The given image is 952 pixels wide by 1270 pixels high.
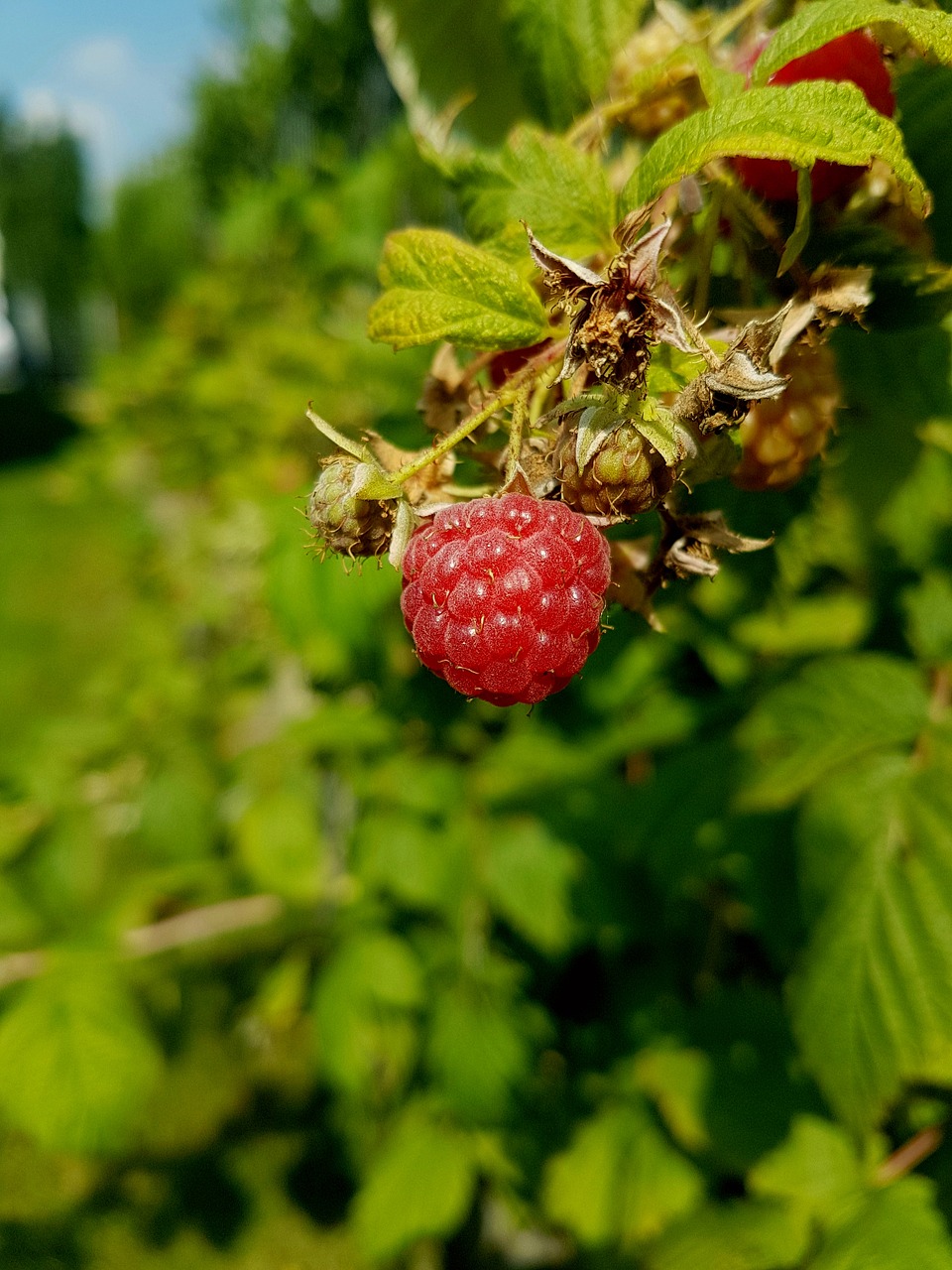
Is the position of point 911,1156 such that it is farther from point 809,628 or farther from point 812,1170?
point 809,628

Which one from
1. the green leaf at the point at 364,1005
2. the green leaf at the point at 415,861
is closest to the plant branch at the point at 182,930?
the green leaf at the point at 364,1005

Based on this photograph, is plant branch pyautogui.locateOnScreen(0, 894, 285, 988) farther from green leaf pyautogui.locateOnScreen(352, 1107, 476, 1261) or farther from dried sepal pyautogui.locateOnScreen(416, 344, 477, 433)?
dried sepal pyautogui.locateOnScreen(416, 344, 477, 433)

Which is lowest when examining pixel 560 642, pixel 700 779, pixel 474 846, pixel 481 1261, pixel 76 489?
pixel 76 489

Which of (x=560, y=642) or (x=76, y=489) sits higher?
(x=560, y=642)

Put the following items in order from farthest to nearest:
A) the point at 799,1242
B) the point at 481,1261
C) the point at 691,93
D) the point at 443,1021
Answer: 1. the point at 481,1261
2. the point at 443,1021
3. the point at 799,1242
4. the point at 691,93

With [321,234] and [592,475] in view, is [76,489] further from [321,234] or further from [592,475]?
[592,475]

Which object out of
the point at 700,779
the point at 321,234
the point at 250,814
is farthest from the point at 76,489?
the point at 700,779
